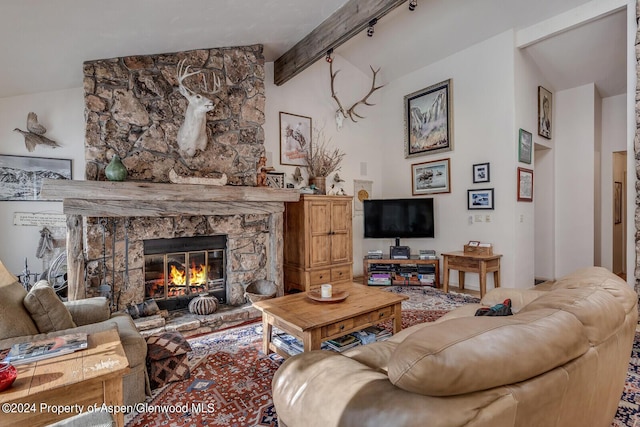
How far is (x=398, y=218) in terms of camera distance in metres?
5.16

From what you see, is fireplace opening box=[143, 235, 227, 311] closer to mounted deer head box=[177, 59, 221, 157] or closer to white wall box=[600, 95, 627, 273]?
mounted deer head box=[177, 59, 221, 157]

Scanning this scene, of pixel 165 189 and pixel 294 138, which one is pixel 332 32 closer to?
pixel 294 138

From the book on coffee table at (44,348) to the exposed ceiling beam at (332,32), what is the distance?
332 centimetres

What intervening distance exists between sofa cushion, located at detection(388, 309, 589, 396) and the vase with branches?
3.71 metres

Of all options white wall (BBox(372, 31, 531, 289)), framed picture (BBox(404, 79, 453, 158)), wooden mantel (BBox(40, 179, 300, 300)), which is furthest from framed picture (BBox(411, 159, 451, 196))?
wooden mantel (BBox(40, 179, 300, 300))

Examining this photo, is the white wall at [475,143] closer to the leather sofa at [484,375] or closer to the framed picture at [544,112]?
the framed picture at [544,112]

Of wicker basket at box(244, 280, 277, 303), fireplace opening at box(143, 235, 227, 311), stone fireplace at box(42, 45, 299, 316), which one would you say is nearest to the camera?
stone fireplace at box(42, 45, 299, 316)

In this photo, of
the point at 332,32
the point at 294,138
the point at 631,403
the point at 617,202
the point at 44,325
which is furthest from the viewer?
the point at 617,202

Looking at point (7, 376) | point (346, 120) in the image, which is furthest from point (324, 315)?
point (346, 120)

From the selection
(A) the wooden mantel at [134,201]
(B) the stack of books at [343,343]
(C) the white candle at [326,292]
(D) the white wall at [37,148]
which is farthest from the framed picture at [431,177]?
(D) the white wall at [37,148]

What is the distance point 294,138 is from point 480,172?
270 centimetres

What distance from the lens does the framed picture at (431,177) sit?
5.00 meters

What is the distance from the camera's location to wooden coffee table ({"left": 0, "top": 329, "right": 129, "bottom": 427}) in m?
1.21

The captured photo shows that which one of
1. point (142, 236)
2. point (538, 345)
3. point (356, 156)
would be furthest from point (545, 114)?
point (142, 236)
